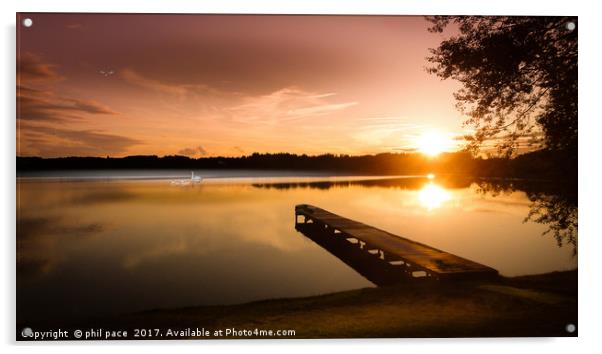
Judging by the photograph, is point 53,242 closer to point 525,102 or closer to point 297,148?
point 297,148

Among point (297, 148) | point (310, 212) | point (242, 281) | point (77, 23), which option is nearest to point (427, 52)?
point (297, 148)

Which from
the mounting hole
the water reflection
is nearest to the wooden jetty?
the water reflection

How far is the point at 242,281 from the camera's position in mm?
7328

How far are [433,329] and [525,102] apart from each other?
130 inches

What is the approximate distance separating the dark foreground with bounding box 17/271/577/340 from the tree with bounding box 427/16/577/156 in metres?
1.88

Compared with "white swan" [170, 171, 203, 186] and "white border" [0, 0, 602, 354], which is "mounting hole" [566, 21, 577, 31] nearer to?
"white border" [0, 0, 602, 354]

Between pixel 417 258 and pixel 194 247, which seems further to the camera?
pixel 194 247

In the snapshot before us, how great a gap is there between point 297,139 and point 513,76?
3208 millimetres

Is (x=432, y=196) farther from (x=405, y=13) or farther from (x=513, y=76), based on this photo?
(x=405, y=13)

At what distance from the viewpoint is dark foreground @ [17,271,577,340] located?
4.39 meters

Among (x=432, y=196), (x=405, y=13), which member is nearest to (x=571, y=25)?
(x=405, y=13)

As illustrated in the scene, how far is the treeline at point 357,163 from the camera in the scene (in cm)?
495

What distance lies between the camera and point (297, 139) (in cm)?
607

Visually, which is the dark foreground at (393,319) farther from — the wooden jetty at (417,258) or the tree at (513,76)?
the tree at (513,76)
